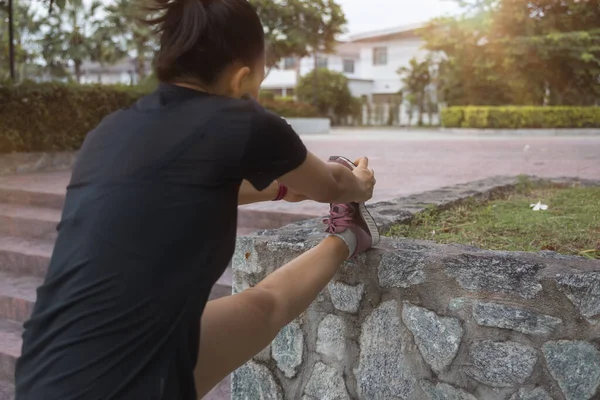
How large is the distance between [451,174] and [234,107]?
5.71m

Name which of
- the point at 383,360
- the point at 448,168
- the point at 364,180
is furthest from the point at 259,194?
the point at 448,168

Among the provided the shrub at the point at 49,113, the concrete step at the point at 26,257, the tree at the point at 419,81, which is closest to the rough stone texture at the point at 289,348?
the concrete step at the point at 26,257

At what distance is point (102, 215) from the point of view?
1.23 metres

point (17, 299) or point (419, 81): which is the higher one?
point (419, 81)

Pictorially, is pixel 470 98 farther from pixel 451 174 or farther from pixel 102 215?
pixel 102 215

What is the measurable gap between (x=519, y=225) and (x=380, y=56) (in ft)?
110

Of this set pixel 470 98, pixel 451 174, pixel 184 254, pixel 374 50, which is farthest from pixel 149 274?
pixel 374 50

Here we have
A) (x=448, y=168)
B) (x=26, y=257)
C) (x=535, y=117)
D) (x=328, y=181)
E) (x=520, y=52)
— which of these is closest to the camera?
(x=328, y=181)

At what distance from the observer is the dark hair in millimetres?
1333

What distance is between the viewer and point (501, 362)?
1.78 meters

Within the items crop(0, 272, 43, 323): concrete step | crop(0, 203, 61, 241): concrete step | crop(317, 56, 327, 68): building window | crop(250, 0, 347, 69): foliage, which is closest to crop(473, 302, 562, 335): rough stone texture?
crop(0, 272, 43, 323): concrete step

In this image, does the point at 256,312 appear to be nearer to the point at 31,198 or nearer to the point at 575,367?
the point at 575,367

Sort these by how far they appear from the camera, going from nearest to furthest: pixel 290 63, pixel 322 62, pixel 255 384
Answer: pixel 255 384, pixel 322 62, pixel 290 63

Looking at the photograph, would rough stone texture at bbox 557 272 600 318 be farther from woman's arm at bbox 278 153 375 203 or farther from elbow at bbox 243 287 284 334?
elbow at bbox 243 287 284 334
